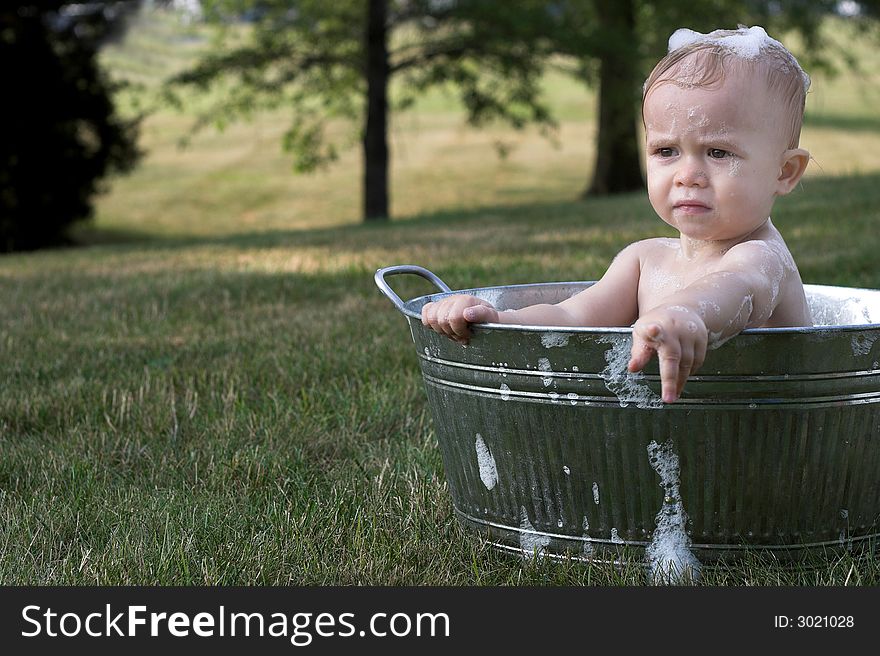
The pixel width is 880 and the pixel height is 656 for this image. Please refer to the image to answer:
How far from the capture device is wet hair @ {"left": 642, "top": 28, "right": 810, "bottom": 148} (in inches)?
71.7

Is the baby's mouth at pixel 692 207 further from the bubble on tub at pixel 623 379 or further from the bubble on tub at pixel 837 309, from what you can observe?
the bubble on tub at pixel 837 309

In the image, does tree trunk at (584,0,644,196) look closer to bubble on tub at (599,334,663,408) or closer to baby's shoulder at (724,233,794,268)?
baby's shoulder at (724,233,794,268)

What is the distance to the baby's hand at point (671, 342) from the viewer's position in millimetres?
1447

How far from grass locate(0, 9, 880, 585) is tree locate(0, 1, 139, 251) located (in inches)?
264

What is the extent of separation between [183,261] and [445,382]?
530cm

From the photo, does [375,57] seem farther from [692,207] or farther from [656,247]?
[692,207]

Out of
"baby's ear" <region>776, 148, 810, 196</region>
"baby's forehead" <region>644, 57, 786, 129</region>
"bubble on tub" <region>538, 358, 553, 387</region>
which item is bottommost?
"bubble on tub" <region>538, 358, 553, 387</region>

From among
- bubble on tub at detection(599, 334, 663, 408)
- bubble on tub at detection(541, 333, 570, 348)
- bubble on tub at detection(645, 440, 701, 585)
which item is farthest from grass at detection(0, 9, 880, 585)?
bubble on tub at detection(541, 333, 570, 348)

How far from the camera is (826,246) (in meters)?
6.03

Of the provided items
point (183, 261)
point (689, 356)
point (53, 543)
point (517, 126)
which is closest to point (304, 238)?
point (183, 261)

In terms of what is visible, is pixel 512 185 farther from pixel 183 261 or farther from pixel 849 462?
pixel 849 462

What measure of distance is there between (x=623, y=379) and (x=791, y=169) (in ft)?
1.93

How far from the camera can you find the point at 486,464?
1930mm

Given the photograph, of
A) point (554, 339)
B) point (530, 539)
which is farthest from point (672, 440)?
point (530, 539)
